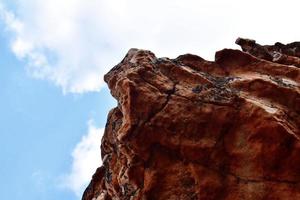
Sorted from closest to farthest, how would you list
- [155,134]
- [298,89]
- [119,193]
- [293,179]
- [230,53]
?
[293,179] → [155,134] → [298,89] → [119,193] → [230,53]

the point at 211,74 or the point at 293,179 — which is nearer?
the point at 293,179

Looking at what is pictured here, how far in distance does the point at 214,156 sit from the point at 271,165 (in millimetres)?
2434

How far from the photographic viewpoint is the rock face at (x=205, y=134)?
17.5 metres

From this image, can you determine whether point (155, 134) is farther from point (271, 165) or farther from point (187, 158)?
point (271, 165)

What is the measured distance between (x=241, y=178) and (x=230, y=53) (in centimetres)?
824

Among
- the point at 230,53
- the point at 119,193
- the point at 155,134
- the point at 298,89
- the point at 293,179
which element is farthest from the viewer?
the point at 230,53

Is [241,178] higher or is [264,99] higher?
[264,99]

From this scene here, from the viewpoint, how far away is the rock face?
17.5 m

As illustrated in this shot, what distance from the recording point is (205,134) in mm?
18516

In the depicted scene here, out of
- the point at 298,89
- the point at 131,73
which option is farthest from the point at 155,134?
the point at 298,89

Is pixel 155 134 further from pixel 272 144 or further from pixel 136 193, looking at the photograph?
pixel 272 144

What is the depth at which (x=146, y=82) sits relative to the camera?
2011 cm

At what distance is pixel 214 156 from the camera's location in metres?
18.2

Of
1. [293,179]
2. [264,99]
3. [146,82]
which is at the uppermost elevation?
[146,82]
